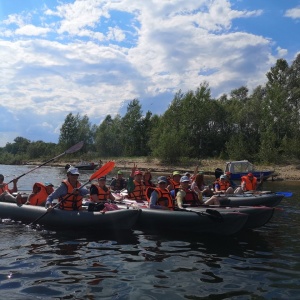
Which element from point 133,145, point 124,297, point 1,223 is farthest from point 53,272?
point 133,145

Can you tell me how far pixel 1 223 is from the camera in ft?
30.0

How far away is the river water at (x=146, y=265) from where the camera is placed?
16.3 ft

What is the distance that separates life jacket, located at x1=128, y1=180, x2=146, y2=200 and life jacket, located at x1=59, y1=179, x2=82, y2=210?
240 cm

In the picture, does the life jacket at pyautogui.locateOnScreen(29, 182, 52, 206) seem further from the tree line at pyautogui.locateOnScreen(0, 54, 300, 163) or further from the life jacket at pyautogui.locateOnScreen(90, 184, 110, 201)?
the tree line at pyautogui.locateOnScreen(0, 54, 300, 163)

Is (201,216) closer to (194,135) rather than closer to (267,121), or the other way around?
(267,121)

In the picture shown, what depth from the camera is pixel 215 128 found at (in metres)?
45.0

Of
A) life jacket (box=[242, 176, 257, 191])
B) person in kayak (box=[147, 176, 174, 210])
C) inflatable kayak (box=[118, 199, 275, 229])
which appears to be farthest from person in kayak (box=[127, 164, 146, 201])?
life jacket (box=[242, 176, 257, 191])

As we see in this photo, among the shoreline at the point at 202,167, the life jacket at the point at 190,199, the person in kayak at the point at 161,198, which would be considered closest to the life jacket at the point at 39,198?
the person in kayak at the point at 161,198

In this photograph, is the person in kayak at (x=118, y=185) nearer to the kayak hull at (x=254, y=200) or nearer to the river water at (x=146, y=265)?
the kayak hull at (x=254, y=200)

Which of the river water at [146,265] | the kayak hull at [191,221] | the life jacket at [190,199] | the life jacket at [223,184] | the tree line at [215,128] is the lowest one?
the river water at [146,265]

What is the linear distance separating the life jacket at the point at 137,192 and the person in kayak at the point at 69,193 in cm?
246

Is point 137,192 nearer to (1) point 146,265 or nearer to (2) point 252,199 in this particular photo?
(2) point 252,199

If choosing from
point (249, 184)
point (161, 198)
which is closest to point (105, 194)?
point (161, 198)

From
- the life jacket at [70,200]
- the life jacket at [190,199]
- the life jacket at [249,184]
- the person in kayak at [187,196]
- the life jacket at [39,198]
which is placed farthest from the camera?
the life jacket at [249,184]
